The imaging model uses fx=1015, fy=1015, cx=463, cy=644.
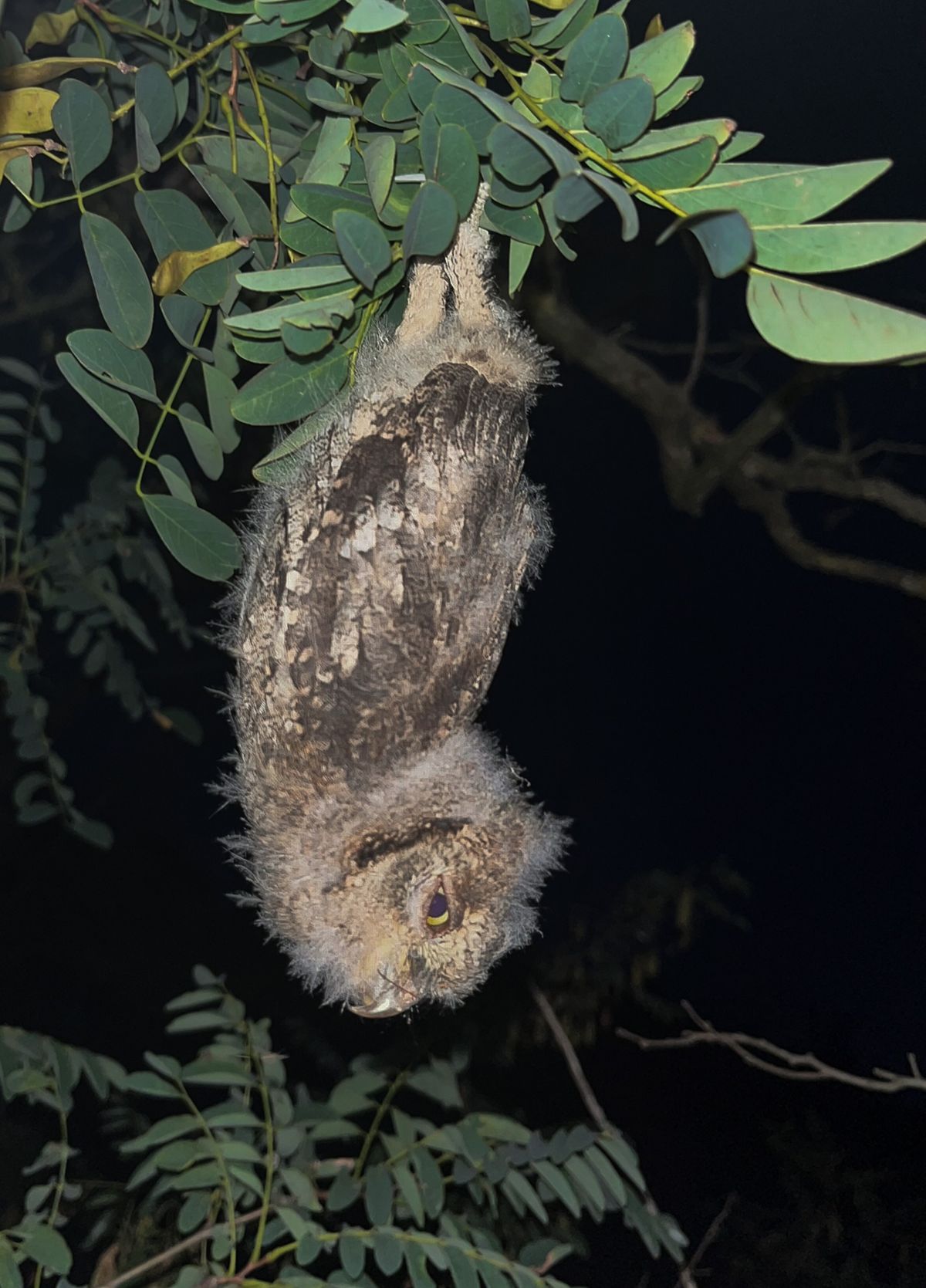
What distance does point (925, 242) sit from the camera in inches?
16.9

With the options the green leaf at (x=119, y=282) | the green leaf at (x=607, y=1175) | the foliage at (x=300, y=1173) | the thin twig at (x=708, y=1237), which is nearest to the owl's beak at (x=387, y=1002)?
the foliage at (x=300, y=1173)

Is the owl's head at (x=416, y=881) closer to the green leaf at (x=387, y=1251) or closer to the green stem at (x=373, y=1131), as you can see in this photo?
the green leaf at (x=387, y=1251)

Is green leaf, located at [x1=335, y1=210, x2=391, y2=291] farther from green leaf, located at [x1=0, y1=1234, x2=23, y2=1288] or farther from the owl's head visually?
green leaf, located at [x1=0, y1=1234, x2=23, y2=1288]

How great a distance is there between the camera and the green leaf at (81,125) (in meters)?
0.62

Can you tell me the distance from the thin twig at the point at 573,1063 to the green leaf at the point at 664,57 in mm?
Answer: 1259

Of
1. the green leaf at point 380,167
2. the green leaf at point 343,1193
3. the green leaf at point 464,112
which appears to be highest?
the green leaf at point 464,112

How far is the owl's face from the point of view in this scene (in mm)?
829

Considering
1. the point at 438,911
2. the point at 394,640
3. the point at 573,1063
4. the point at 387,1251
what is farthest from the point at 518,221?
the point at 573,1063

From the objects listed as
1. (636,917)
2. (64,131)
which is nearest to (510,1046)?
(636,917)

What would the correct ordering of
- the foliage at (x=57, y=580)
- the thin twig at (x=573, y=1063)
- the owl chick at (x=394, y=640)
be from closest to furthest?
the owl chick at (x=394, y=640) → the foliage at (x=57, y=580) → the thin twig at (x=573, y=1063)

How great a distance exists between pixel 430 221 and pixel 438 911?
547 mm

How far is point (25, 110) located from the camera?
682mm

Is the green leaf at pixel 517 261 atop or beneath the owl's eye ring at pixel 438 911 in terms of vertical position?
atop

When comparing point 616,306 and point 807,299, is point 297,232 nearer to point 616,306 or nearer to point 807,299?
point 807,299
